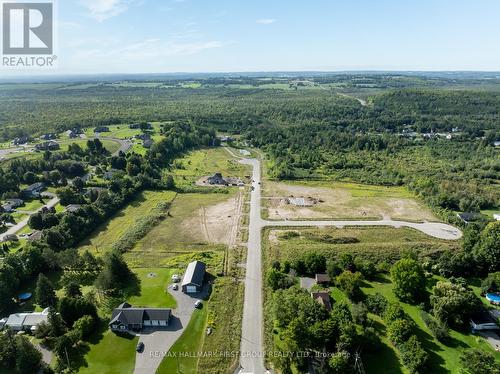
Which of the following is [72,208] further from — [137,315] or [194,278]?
[137,315]

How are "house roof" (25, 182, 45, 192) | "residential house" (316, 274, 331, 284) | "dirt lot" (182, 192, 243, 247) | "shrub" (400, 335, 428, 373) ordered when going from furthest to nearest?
1. "house roof" (25, 182, 45, 192)
2. "dirt lot" (182, 192, 243, 247)
3. "residential house" (316, 274, 331, 284)
4. "shrub" (400, 335, 428, 373)

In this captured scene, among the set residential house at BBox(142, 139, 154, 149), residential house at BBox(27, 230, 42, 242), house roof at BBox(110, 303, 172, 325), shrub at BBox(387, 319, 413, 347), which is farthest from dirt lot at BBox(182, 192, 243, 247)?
residential house at BBox(142, 139, 154, 149)

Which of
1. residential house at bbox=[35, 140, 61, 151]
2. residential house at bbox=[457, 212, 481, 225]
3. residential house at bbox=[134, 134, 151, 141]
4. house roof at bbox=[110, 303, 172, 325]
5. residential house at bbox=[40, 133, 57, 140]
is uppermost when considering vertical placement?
residential house at bbox=[134, 134, 151, 141]

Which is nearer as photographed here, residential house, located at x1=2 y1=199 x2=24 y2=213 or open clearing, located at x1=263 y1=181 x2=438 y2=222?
open clearing, located at x1=263 y1=181 x2=438 y2=222

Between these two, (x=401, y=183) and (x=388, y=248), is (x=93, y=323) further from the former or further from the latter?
(x=401, y=183)

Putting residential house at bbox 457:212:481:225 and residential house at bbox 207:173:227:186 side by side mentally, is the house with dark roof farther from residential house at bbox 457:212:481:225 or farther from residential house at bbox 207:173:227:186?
residential house at bbox 457:212:481:225

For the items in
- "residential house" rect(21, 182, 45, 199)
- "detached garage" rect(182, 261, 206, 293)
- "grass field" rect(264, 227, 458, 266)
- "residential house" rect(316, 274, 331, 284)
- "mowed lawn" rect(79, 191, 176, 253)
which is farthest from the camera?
"residential house" rect(21, 182, 45, 199)

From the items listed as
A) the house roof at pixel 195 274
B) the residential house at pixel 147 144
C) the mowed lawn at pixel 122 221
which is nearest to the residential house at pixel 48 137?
the residential house at pixel 147 144

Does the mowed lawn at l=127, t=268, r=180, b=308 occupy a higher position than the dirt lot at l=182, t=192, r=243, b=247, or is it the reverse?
the dirt lot at l=182, t=192, r=243, b=247
